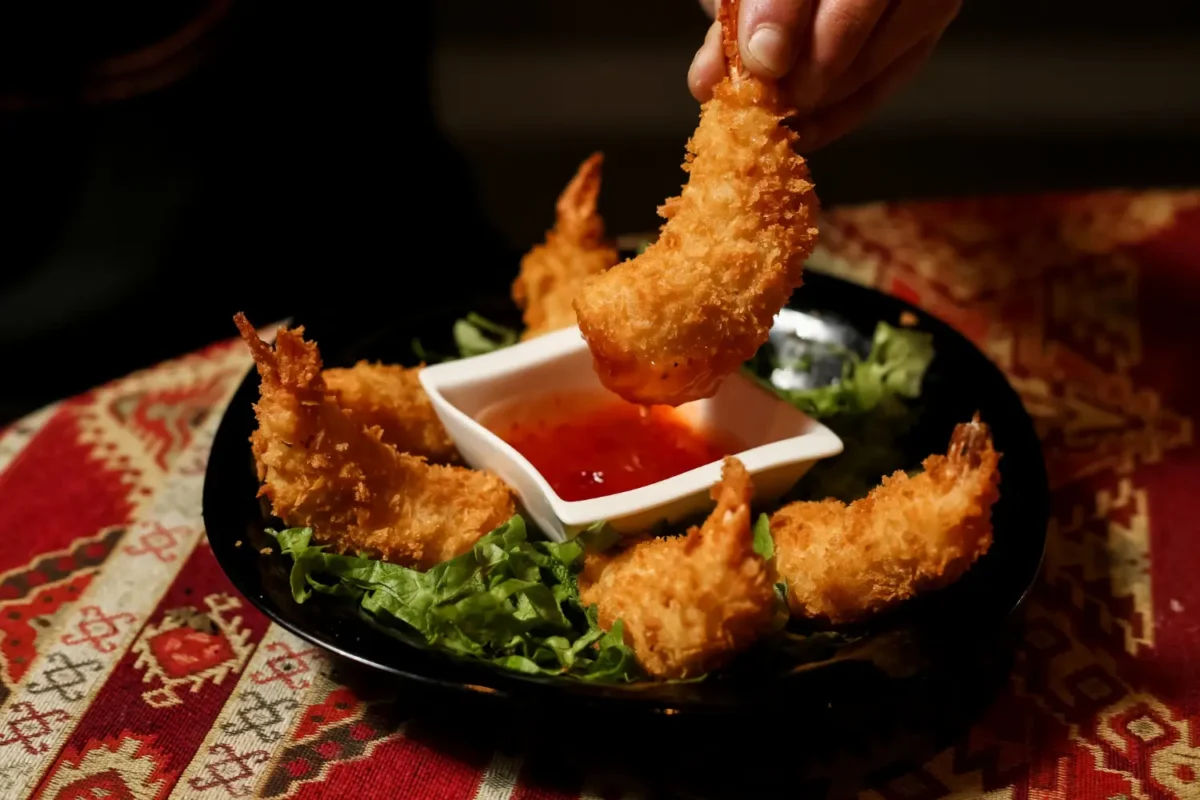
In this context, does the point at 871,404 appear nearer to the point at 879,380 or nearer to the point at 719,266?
the point at 879,380

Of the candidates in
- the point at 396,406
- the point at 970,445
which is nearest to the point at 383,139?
the point at 396,406

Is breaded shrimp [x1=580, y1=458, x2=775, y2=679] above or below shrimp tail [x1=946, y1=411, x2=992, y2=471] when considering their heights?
below

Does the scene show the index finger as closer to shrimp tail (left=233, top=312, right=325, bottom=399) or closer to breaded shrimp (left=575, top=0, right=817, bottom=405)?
breaded shrimp (left=575, top=0, right=817, bottom=405)

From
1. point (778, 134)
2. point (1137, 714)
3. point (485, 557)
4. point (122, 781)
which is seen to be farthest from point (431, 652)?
point (1137, 714)

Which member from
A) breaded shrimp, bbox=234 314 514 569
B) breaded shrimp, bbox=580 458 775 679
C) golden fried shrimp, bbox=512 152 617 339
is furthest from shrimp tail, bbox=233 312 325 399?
golden fried shrimp, bbox=512 152 617 339

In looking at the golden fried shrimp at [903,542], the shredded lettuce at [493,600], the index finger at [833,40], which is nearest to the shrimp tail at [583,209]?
the index finger at [833,40]

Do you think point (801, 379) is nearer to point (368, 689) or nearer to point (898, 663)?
point (898, 663)
